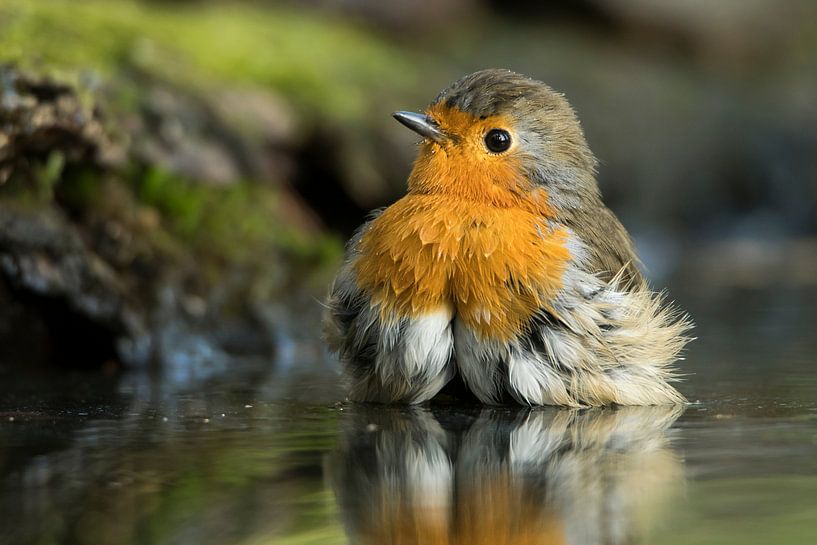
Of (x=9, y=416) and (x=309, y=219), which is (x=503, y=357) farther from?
(x=309, y=219)

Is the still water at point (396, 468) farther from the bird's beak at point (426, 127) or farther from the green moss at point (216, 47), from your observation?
the green moss at point (216, 47)

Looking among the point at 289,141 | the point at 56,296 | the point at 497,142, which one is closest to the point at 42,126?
the point at 56,296

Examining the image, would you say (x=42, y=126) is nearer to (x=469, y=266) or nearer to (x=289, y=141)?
(x=469, y=266)

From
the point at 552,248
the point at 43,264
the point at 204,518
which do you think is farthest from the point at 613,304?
the point at 43,264

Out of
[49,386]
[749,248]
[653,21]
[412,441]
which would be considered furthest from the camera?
[653,21]

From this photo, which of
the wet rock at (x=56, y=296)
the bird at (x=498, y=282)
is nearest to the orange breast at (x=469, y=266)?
the bird at (x=498, y=282)
